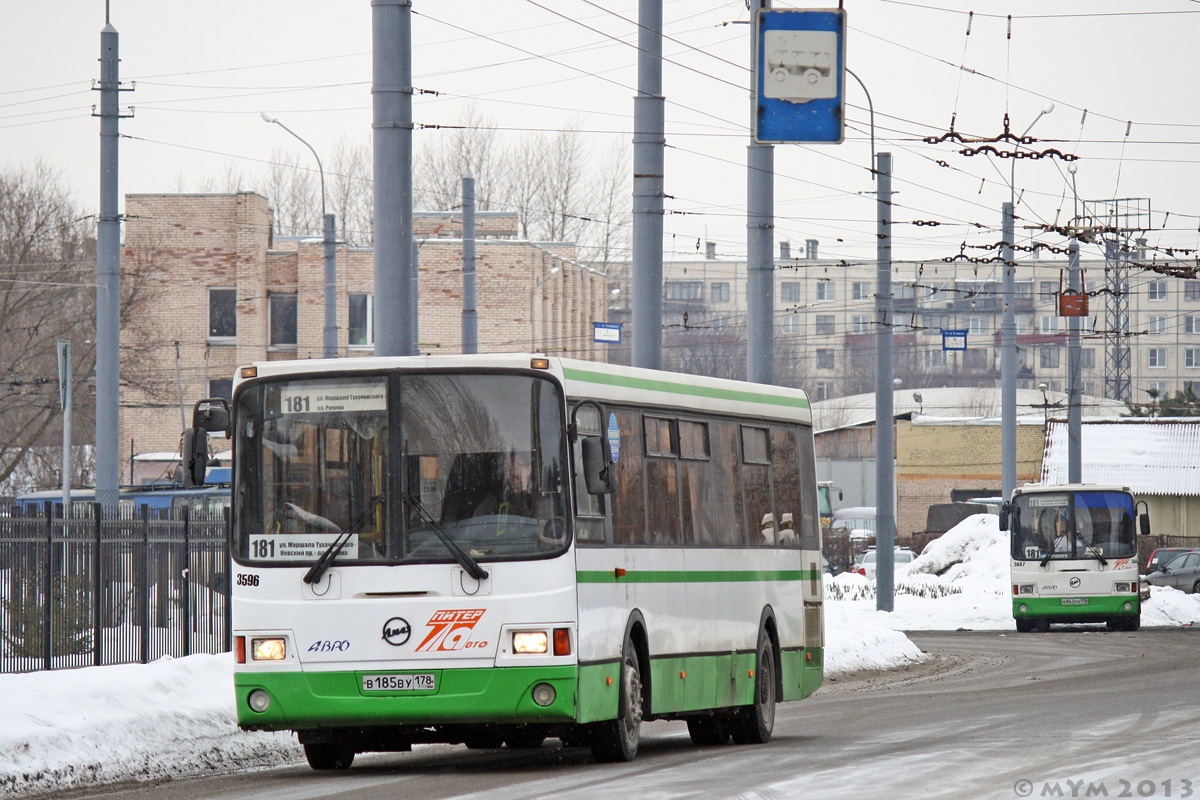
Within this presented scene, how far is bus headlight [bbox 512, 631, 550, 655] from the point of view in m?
10.9

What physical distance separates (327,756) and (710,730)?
11.2 feet

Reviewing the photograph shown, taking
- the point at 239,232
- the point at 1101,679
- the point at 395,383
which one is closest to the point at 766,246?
the point at 1101,679

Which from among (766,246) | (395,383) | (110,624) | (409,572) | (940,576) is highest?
(766,246)

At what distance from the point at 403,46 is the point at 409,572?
19.6 feet

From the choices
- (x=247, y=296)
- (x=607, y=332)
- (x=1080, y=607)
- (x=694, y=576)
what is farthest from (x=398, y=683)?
(x=247, y=296)

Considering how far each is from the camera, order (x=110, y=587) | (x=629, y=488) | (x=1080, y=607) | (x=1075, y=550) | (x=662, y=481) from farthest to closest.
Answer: (x=1080, y=607)
(x=1075, y=550)
(x=110, y=587)
(x=662, y=481)
(x=629, y=488)

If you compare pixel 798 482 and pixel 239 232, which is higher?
pixel 239 232

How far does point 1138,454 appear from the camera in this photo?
Answer: 63.1 metres

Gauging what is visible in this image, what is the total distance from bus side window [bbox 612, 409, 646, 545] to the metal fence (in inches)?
224

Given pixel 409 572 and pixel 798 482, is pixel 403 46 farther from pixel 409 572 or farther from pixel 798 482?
pixel 409 572

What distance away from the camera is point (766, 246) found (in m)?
22.6

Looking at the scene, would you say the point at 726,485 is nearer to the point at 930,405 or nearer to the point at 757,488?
the point at 757,488

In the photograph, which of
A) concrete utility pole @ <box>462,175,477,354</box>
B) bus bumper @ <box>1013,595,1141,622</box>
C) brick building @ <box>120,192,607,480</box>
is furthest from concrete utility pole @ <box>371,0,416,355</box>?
brick building @ <box>120,192,607,480</box>

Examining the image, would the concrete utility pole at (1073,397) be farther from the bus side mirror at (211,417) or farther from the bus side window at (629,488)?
the bus side mirror at (211,417)
